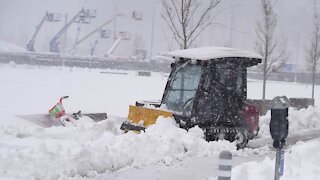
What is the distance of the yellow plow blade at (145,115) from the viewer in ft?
38.1

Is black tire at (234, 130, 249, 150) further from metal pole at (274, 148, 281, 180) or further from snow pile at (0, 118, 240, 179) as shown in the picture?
metal pole at (274, 148, 281, 180)

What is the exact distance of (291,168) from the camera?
27.8ft

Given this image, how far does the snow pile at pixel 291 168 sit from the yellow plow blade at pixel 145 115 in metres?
3.15

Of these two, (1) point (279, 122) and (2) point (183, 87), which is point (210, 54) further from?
(1) point (279, 122)

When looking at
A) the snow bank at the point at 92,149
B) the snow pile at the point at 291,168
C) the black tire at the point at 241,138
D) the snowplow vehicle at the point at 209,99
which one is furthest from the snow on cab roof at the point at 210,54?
the snow pile at the point at 291,168

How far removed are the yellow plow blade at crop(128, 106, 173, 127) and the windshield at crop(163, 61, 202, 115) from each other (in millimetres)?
597

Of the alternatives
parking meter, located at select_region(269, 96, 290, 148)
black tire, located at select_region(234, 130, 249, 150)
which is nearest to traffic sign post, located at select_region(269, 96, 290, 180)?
parking meter, located at select_region(269, 96, 290, 148)

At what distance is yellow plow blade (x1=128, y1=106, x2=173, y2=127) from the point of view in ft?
38.1

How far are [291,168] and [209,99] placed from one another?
152 inches

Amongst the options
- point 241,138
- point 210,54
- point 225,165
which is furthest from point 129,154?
point 225,165

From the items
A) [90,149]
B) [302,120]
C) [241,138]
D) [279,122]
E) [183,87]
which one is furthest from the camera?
[302,120]

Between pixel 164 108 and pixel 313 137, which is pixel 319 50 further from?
pixel 164 108

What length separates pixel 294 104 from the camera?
71.5ft

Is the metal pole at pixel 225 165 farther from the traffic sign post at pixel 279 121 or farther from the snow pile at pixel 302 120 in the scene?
the snow pile at pixel 302 120
